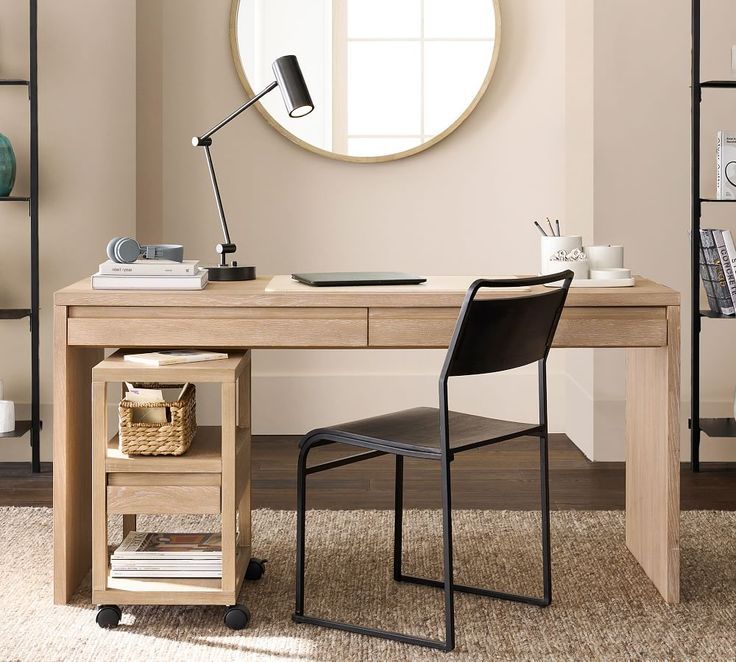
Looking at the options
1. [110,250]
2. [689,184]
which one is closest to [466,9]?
[689,184]

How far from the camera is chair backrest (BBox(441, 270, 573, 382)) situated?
2113 mm

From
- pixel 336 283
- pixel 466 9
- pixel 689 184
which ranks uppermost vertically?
pixel 466 9

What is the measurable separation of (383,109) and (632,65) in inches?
38.7

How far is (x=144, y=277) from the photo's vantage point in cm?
241

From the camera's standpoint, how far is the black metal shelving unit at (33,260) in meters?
3.51

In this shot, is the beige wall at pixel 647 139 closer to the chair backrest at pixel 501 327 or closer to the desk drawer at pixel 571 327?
the desk drawer at pixel 571 327

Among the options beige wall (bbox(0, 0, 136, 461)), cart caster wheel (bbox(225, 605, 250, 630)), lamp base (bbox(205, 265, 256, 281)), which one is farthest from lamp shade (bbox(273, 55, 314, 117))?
beige wall (bbox(0, 0, 136, 461))

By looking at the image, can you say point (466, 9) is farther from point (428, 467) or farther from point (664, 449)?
point (664, 449)

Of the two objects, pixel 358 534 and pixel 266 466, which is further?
pixel 266 466

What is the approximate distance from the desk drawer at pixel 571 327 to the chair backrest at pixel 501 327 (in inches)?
5.5

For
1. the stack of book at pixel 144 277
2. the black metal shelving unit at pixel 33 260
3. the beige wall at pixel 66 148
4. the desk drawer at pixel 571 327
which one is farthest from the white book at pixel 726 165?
the black metal shelving unit at pixel 33 260

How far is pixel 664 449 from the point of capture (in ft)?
8.06

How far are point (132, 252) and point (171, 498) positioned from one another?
59cm

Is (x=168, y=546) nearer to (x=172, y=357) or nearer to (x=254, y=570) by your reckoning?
(x=254, y=570)
